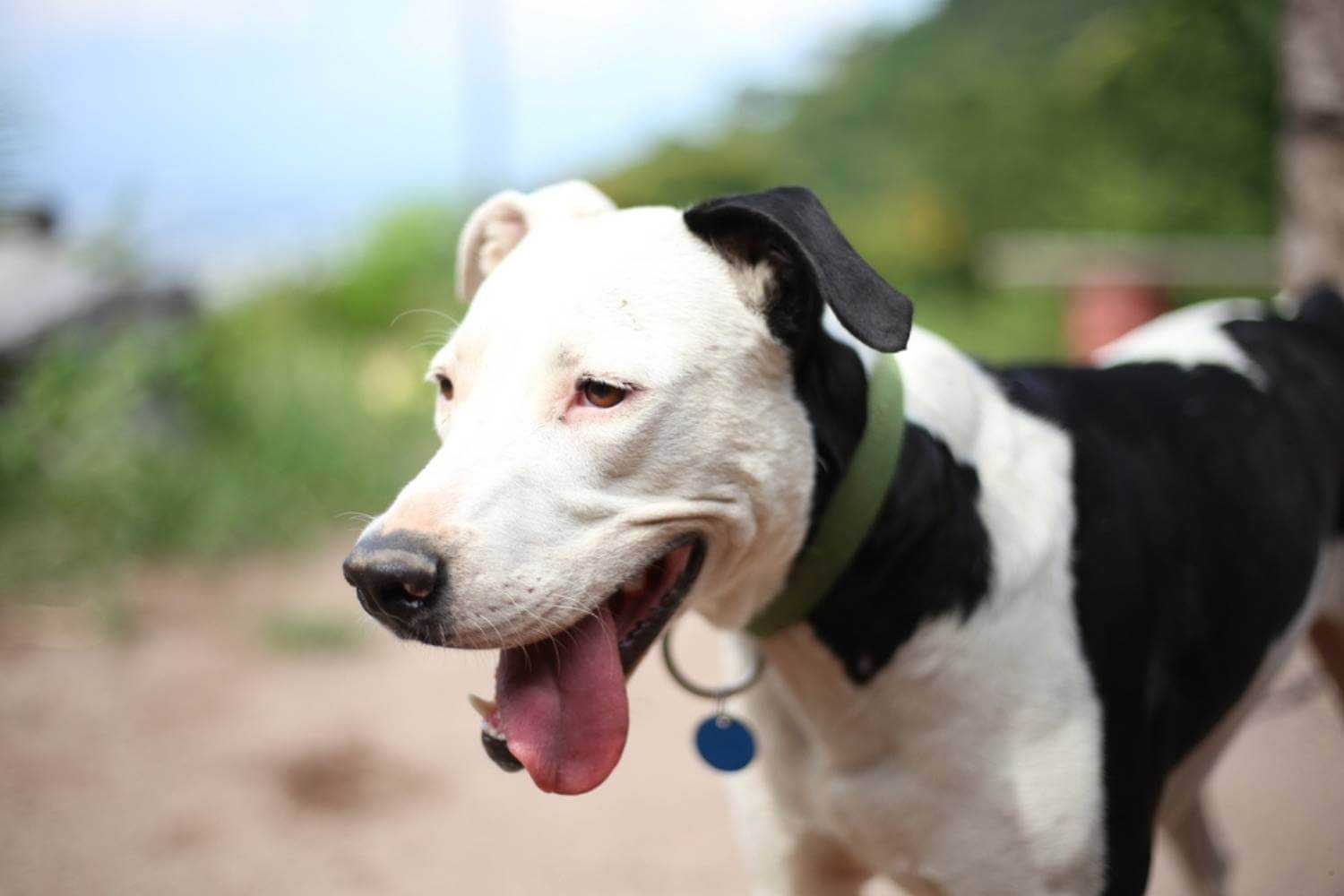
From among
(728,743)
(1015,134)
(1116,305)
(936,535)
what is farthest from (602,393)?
(1015,134)

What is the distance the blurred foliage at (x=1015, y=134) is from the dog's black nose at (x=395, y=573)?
714cm

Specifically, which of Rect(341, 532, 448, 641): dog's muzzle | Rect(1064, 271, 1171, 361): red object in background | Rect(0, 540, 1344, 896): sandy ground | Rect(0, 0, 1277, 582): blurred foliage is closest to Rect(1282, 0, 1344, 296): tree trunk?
Rect(0, 540, 1344, 896): sandy ground

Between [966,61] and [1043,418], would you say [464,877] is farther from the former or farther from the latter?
[966,61]

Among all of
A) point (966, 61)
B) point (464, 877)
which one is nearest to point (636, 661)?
point (464, 877)

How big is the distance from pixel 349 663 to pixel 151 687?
73cm

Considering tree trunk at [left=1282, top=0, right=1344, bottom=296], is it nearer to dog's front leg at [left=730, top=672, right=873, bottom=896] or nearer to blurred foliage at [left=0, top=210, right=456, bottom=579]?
dog's front leg at [left=730, top=672, right=873, bottom=896]

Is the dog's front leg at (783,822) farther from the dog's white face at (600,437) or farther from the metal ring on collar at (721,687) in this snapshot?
the dog's white face at (600,437)

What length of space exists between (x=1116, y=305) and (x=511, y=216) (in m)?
7.71

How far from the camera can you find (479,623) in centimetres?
166

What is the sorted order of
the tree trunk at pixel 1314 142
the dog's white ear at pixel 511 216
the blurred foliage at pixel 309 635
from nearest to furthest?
1. the dog's white ear at pixel 511 216
2. the tree trunk at pixel 1314 142
3. the blurred foliage at pixel 309 635

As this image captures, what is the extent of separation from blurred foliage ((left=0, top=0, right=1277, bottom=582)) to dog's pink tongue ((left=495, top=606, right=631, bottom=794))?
73 centimetres

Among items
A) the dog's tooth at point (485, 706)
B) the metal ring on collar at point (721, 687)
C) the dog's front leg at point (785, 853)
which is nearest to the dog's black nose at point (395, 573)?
the dog's tooth at point (485, 706)

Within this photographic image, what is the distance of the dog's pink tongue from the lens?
5.76ft

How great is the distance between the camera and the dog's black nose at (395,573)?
63.3 inches
